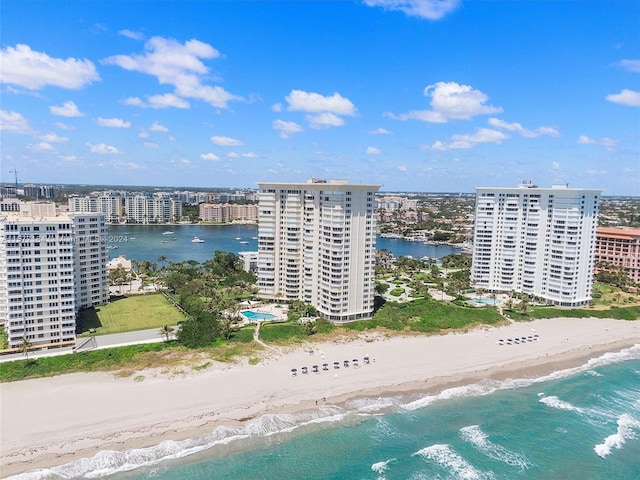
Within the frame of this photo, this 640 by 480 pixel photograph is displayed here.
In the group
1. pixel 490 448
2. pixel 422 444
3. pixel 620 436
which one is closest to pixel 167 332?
pixel 422 444

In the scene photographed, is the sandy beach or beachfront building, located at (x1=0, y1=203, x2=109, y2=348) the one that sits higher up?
beachfront building, located at (x1=0, y1=203, x2=109, y2=348)

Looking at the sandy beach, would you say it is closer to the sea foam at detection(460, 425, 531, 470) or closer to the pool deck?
the sea foam at detection(460, 425, 531, 470)

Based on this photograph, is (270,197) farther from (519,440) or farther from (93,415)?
(519,440)

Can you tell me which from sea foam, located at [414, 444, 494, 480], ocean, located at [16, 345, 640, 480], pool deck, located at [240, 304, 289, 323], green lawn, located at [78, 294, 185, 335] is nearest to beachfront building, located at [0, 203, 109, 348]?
green lawn, located at [78, 294, 185, 335]

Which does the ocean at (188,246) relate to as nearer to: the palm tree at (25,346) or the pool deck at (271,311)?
the pool deck at (271,311)

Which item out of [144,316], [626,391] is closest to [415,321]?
[626,391]

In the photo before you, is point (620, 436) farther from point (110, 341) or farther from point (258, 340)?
point (110, 341)

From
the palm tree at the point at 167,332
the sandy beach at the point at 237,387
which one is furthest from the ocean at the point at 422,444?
the palm tree at the point at 167,332

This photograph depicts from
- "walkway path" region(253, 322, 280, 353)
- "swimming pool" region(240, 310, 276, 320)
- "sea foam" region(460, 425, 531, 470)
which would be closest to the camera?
"sea foam" region(460, 425, 531, 470)
